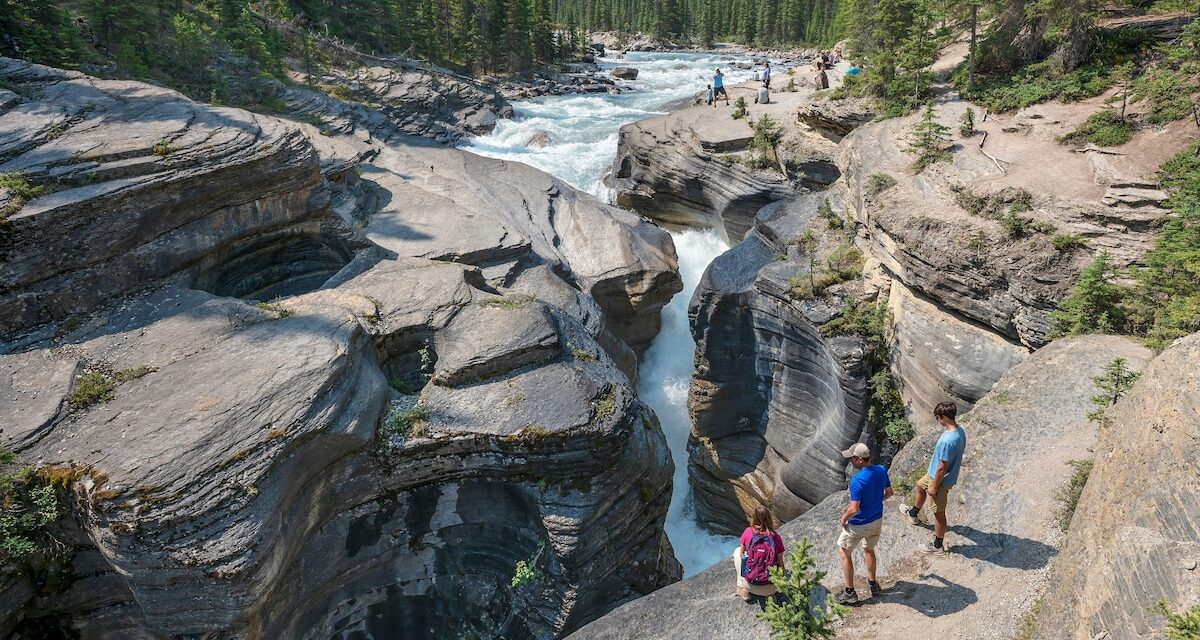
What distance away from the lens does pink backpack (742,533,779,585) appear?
6.93 m

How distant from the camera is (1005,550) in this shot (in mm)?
7109

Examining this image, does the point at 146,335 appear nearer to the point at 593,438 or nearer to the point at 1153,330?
the point at 593,438

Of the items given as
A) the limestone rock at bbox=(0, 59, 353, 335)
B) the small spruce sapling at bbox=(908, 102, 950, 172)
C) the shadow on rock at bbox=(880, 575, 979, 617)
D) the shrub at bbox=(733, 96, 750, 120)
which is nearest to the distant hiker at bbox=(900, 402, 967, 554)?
the shadow on rock at bbox=(880, 575, 979, 617)

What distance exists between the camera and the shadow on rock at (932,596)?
260 inches

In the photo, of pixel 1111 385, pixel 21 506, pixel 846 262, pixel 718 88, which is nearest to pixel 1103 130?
pixel 846 262

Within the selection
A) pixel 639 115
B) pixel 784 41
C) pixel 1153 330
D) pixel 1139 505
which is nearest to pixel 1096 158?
pixel 1153 330

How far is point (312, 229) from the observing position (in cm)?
1445

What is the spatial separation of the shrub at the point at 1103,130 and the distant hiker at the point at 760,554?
12020mm

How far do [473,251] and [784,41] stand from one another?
253 feet

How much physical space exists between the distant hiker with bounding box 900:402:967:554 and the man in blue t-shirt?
589mm

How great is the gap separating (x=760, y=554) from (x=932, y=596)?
1.84m

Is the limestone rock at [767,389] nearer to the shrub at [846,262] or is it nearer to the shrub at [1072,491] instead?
the shrub at [846,262]

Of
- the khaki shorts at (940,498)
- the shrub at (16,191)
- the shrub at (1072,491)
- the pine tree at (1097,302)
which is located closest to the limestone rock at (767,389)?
the pine tree at (1097,302)

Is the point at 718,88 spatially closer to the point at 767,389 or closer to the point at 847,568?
the point at 767,389
